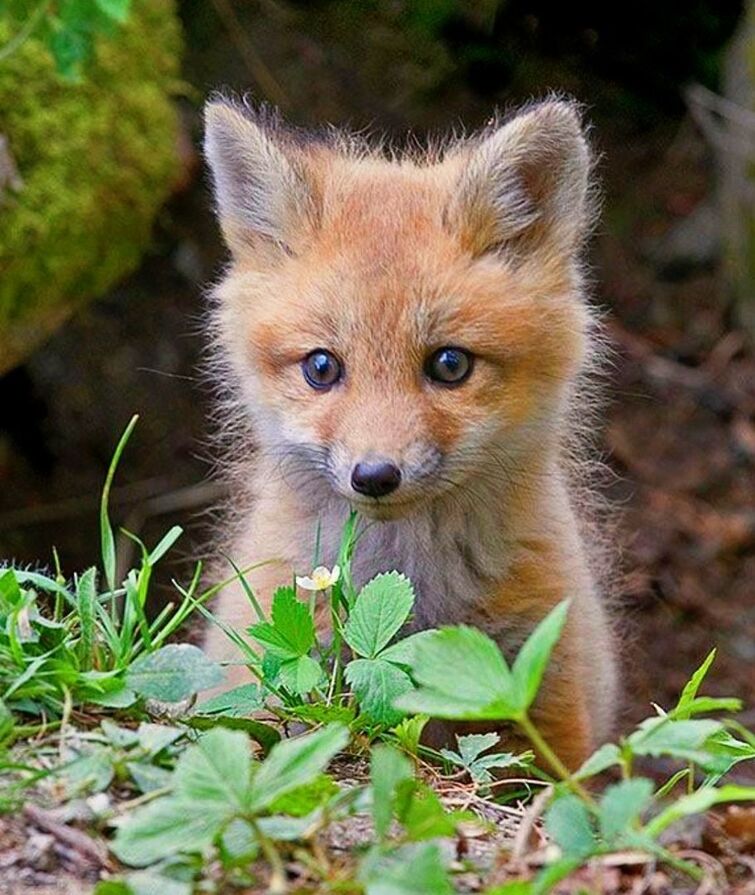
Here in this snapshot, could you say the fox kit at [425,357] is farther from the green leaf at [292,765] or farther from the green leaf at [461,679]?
the green leaf at [292,765]

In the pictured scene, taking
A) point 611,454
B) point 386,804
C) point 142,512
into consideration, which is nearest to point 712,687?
point 611,454

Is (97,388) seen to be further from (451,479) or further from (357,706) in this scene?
(357,706)

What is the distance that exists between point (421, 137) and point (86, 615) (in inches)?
238

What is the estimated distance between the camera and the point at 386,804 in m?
1.97

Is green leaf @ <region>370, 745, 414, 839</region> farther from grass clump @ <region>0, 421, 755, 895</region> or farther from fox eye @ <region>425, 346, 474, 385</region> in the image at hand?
fox eye @ <region>425, 346, 474, 385</region>

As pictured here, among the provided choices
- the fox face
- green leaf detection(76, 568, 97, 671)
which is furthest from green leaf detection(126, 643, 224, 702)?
the fox face

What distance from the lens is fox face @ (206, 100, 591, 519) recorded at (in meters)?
3.44

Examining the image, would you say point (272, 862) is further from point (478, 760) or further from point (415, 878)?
point (478, 760)

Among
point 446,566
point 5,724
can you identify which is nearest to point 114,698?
point 5,724

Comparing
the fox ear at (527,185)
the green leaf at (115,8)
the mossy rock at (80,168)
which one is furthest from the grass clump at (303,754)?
the mossy rock at (80,168)

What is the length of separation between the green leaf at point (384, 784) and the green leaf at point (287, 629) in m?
0.79

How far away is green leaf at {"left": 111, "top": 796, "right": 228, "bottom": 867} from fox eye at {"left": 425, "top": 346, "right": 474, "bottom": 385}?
1707 mm

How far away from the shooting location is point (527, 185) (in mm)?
3842

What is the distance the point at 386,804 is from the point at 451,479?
160 cm
